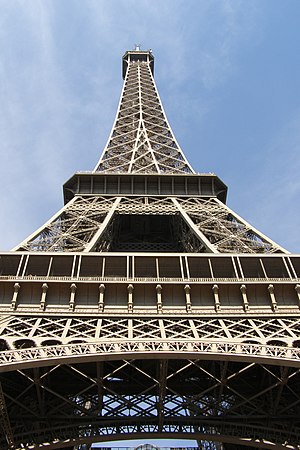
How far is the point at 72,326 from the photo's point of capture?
18.8m

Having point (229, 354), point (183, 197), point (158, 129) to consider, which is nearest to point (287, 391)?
point (229, 354)

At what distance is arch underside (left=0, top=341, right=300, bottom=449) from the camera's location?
16.9 meters

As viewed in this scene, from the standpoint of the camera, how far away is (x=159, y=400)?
62.2 feet

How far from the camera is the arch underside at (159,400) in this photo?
1686cm

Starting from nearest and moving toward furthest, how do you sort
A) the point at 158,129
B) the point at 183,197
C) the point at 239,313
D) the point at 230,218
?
the point at 239,313, the point at 230,218, the point at 183,197, the point at 158,129

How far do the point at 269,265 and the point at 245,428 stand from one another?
6563mm

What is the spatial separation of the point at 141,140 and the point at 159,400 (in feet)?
101

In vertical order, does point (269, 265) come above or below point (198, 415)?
above

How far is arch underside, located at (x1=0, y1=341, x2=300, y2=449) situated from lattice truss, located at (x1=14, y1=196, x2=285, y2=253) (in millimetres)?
6145

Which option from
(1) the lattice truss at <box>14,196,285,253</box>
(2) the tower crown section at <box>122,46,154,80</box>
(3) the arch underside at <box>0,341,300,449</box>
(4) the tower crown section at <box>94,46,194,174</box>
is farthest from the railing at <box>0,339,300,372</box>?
(2) the tower crown section at <box>122,46,154,80</box>

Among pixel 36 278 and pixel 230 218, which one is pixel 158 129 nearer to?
pixel 230 218

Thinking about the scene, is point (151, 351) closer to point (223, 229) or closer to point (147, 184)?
point (223, 229)

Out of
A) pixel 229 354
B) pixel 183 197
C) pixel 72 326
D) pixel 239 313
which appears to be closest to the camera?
pixel 229 354

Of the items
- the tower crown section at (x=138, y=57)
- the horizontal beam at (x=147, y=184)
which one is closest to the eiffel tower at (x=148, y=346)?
the horizontal beam at (x=147, y=184)
